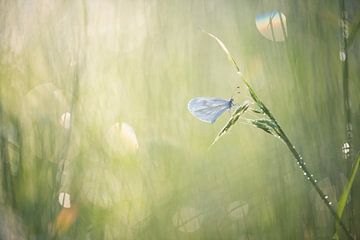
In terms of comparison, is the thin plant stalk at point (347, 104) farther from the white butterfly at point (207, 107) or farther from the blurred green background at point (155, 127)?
the white butterfly at point (207, 107)

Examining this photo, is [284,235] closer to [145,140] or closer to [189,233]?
[189,233]

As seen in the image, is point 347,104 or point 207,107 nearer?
point 207,107

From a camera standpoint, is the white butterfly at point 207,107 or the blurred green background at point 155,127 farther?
the blurred green background at point 155,127

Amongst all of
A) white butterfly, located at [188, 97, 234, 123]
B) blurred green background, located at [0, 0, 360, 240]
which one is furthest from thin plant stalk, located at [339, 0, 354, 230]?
white butterfly, located at [188, 97, 234, 123]

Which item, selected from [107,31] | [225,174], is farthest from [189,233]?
[107,31]

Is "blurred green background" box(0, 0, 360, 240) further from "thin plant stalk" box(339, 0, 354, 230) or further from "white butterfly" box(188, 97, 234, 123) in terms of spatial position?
"white butterfly" box(188, 97, 234, 123)

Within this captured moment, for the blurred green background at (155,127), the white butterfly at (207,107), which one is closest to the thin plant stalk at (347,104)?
the blurred green background at (155,127)
